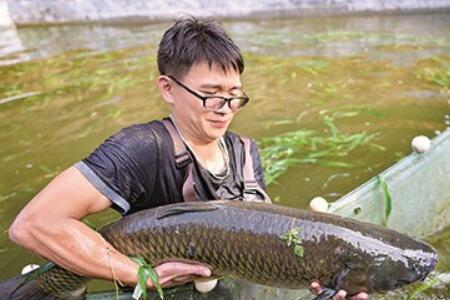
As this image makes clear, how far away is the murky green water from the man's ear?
2.02 m

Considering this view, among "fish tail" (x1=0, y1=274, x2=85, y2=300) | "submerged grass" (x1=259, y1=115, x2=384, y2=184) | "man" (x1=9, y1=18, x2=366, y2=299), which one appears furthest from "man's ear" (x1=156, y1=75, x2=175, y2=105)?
"submerged grass" (x1=259, y1=115, x2=384, y2=184)

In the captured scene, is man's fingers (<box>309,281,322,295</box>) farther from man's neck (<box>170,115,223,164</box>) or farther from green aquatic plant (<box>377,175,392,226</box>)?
green aquatic plant (<box>377,175,392,226</box>)

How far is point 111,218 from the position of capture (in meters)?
4.16

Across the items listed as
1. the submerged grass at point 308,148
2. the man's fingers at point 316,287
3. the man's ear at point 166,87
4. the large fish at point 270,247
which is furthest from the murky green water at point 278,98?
the man's ear at point 166,87

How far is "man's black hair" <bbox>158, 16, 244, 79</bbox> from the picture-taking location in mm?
2311

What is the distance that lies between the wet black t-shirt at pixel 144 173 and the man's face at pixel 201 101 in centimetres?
12

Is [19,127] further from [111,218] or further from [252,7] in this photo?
[252,7]

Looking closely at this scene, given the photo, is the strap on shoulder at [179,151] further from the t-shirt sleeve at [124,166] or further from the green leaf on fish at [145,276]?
the green leaf on fish at [145,276]

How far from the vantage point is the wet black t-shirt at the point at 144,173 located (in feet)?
6.92

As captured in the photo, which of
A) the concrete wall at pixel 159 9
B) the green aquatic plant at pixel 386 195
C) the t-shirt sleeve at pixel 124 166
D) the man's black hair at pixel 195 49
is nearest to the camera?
the t-shirt sleeve at pixel 124 166

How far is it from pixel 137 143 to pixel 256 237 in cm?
64

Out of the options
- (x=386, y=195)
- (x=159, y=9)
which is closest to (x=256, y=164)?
(x=386, y=195)

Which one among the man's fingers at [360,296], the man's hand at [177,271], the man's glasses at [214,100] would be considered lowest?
the man's fingers at [360,296]

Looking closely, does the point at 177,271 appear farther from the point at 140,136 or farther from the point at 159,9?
the point at 159,9
